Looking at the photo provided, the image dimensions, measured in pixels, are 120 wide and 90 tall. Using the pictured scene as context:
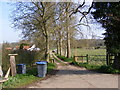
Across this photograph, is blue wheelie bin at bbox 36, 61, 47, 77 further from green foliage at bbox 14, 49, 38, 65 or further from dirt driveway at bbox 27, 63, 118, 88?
green foliage at bbox 14, 49, 38, 65

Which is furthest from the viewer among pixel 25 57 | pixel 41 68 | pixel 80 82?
pixel 25 57

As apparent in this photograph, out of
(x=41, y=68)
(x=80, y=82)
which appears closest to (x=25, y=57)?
(x=41, y=68)

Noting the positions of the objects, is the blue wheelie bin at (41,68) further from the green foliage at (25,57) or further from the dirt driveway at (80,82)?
the green foliage at (25,57)

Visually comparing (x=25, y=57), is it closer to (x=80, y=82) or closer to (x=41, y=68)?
(x=41, y=68)

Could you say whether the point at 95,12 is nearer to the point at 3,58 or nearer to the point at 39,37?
the point at 3,58

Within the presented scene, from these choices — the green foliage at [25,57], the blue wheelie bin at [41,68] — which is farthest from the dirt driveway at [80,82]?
the green foliage at [25,57]

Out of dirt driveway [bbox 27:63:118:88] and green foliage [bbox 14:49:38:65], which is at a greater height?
green foliage [bbox 14:49:38:65]

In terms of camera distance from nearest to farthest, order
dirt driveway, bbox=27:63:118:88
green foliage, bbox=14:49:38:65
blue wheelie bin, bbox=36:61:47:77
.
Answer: dirt driveway, bbox=27:63:118:88
blue wheelie bin, bbox=36:61:47:77
green foliage, bbox=14:49:38:65

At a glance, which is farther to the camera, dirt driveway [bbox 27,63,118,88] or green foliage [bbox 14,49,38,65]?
green foliage [bbox 14,49,38,65]

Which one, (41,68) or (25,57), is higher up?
(25,57)

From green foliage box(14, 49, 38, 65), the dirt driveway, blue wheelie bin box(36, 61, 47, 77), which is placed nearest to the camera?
the dirt driveway

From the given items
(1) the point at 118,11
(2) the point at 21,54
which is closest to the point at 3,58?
(2) the point at 21,54

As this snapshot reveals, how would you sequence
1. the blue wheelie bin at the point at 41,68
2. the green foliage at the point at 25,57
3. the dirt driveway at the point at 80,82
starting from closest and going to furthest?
1. the dirt driveway at the point at 80,82
2. the blue wheelie bin at the point at 41,68
3. the green foliage at the point at 25,57

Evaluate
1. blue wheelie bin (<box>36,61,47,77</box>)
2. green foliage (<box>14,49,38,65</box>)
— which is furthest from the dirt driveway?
green foliage (<box>14,49,38,65</box>)
